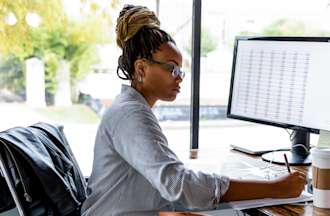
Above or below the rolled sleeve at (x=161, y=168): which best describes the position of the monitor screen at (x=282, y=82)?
above

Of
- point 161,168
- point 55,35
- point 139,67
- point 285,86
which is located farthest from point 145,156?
point 55,35

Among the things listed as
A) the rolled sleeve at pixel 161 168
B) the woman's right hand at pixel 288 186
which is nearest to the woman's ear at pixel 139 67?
the rolled sleeve at pixel 161 168

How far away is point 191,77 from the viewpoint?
92.8 inches

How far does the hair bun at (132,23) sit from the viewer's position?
1451 mm

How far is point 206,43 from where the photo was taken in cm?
236

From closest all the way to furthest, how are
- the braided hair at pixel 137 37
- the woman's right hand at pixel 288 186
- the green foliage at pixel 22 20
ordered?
the woman's right hand at pixel 288 186 → the braided hair at pixel 137 37 → the green foliage at pixel 22 20

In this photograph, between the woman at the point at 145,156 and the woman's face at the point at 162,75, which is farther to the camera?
the woman's face at the point at 162,75

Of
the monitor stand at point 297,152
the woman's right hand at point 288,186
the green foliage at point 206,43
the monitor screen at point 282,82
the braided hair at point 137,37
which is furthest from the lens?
the green foliage at point 206,43

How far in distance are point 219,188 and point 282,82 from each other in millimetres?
751

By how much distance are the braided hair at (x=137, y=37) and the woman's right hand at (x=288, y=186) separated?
540mm

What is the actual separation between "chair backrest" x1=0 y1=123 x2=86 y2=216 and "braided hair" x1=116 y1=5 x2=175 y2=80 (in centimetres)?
39

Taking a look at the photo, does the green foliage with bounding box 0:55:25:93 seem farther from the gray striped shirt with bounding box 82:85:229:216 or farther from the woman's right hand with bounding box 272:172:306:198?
the woman's right hand with bounding box 272:172:306:198

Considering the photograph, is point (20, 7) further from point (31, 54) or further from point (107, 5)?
point (107, 5)

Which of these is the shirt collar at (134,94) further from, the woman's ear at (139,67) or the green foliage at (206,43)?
the green foliage at (206,43)
